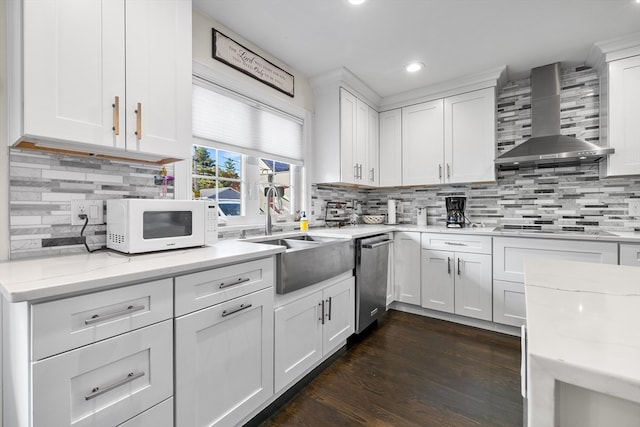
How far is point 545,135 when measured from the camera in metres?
2.82

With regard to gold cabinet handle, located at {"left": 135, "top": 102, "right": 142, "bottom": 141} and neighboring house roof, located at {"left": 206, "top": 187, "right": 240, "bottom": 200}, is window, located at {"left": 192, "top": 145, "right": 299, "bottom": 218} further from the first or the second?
gold cabinet handle, located at {"left": 135, "top": 102, "right": 142, "bottom": 141}

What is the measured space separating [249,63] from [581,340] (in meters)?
2.57

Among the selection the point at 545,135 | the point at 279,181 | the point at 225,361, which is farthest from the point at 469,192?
the point at 225,361

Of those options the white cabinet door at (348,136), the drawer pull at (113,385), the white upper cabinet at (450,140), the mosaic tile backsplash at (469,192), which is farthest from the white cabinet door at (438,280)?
the drawer pull at (113,385)

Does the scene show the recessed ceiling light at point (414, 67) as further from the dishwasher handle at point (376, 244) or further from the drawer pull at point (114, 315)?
the drawer pull at point (114, 315)

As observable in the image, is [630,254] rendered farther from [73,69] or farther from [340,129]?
[73,69]

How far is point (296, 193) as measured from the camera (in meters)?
3.03

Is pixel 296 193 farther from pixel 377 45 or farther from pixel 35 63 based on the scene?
pixel 35 63

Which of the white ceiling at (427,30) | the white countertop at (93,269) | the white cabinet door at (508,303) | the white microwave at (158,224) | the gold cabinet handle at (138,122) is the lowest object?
the white cabinet door at (508,303)

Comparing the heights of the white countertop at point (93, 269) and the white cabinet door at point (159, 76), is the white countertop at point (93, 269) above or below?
below

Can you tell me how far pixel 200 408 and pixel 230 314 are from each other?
39 centimetres

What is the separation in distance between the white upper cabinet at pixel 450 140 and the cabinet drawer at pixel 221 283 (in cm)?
237

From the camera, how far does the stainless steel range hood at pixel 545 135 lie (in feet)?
8.23

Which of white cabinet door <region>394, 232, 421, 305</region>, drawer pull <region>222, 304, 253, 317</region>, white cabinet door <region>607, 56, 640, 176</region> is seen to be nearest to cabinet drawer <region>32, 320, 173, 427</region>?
drawer pull <region>222, 304, 253, 317</region>
